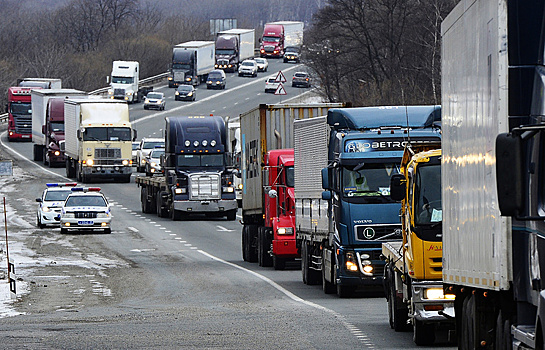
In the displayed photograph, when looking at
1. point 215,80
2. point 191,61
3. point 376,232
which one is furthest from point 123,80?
point 376,232

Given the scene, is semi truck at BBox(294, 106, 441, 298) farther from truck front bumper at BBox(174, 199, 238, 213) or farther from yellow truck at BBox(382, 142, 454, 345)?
truck front bumper at BBox(174, 199, 238, 213)

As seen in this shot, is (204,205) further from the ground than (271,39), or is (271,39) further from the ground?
(271,39)

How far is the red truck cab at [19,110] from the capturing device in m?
83.1

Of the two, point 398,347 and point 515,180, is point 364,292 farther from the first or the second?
point 515,180

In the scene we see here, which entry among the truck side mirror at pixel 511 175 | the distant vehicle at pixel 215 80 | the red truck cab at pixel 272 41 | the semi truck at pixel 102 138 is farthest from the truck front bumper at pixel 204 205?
the red truck cab at pixel 272 41

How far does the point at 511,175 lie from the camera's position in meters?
7.59

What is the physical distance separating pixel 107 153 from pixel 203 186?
1600cm

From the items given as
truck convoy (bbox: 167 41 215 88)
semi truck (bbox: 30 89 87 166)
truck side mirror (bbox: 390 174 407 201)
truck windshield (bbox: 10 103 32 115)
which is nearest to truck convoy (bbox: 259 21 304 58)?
truck convoy (bbox: 167 41 215 88)

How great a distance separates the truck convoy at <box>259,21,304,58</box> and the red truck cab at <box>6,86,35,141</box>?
187 ft

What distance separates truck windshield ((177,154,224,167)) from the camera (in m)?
44.6

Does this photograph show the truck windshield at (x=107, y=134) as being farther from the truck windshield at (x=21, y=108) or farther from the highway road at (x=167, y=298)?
the truck windshield at (x=21, y=108)

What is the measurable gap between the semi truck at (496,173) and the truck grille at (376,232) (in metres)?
7.79

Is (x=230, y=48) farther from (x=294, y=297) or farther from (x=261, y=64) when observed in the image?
(x=294, y=297)

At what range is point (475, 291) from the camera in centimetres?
1071
